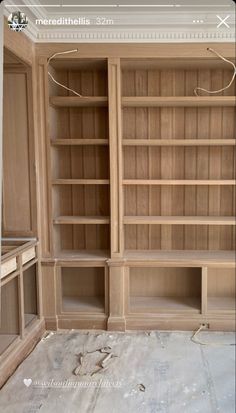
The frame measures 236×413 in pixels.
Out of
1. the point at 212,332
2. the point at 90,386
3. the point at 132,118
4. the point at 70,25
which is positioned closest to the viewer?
the point at 90,386

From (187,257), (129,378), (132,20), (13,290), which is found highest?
(132,20)

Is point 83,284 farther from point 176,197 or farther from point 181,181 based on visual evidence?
point 181,181

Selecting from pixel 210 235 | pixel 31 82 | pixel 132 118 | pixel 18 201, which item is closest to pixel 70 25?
pixel 31 82

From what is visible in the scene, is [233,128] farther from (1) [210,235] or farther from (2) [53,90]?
(2) [53,90]

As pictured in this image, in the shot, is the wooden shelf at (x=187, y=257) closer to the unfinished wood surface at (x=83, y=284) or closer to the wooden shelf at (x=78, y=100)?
the unfinished wood surface at (x=83, y=284)

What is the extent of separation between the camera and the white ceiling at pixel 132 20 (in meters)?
2.40

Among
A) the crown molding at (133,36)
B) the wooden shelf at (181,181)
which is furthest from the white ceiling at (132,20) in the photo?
the wooden shelf at (181,181)

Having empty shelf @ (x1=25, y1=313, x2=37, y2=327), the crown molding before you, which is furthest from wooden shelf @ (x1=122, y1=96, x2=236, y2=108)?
empty shelf @ (x1=25, y1=313, x2=37, y2=327)

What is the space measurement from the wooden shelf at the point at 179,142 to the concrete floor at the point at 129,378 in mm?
1580

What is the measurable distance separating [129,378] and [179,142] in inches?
71.9

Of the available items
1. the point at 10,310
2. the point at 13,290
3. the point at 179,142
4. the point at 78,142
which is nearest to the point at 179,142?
the point at 179,142

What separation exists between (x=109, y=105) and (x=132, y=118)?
0.39 meters

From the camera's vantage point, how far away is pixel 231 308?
123 inches

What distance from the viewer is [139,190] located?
3.35m
